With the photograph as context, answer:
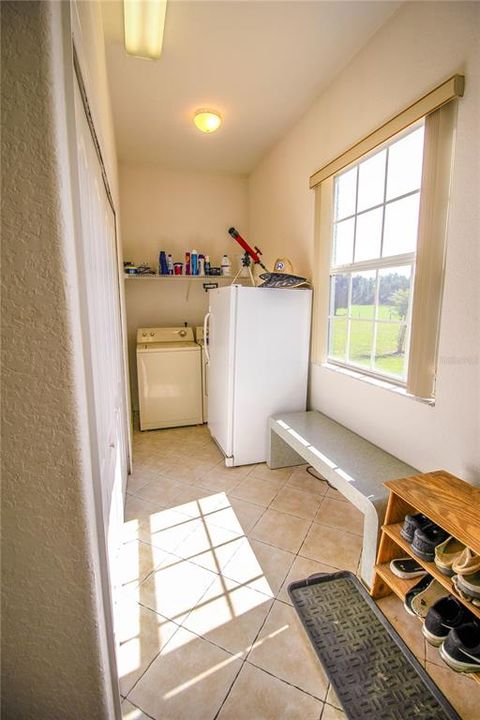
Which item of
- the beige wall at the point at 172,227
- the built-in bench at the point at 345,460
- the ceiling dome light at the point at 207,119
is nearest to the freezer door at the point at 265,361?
the built-in bench at the point at 345,460

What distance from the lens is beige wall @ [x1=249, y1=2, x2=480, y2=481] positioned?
1434 millimetres

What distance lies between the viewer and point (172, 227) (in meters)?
3.94

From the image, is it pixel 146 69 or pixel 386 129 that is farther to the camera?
pixel 146 69

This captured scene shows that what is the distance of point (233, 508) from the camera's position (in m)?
2.22

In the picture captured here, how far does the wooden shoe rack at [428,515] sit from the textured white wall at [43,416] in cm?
113

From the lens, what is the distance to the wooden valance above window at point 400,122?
1.44 metres

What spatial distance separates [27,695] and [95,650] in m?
0.16

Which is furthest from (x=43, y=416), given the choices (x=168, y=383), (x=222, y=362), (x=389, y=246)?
(x=168, y=383)

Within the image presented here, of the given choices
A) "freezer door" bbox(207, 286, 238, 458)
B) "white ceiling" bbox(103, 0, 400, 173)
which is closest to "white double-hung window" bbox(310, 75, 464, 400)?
"white ceiling" bbox(103, 0, 400, 173)

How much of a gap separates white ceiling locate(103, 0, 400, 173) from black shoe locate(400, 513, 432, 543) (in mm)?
2478

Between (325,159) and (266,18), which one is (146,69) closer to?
(266,18)

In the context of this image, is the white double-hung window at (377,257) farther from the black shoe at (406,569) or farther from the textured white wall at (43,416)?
the textured white wall at (43,416)

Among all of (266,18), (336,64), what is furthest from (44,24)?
(336,64)

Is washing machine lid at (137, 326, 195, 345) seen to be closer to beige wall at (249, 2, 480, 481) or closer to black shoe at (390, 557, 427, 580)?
beige wall at (249, 2, 480, 481)
